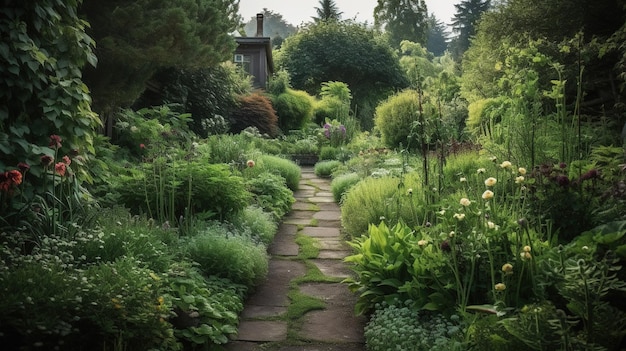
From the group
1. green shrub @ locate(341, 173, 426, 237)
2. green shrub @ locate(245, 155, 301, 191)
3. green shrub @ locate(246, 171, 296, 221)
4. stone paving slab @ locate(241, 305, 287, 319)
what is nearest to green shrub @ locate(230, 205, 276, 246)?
green shrub @ locate(246, 171, 296, 221)

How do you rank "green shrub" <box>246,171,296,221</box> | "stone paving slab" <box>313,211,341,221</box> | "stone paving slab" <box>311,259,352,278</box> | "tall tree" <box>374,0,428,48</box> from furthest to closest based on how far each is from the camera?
"tall tree" <box>374,0,428,48</box> → "stone paving slab" <box>313,211,341,221</box> → "green shrub" <box>246,171,296,221</box> → "stone paving slab" <box>311,259,352,278</box>

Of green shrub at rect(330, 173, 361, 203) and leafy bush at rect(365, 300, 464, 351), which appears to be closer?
leafy bush at rect(365, 300, 464, 351)

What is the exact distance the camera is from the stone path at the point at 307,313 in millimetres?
3117

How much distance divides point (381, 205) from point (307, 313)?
1680mm

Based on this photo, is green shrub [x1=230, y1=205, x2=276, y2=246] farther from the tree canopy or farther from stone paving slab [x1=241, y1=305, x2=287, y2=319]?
Result: the tree canopy

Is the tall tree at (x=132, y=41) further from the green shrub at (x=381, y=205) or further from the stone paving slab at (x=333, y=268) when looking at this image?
the stone paving slab at (x=333, y=268)

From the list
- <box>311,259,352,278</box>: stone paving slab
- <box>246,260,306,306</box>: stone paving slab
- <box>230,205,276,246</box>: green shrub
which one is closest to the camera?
<box>246,260,306,306</box>: stone paving slab

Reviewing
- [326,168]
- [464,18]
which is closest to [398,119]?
[326,168]

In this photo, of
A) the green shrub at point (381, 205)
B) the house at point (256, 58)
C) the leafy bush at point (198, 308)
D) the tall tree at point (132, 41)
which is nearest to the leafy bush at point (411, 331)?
the leafy bush at point (198, 308)

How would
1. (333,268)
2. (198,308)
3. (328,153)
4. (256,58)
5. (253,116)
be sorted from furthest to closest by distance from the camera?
(256,58)
(253,116)
(328,153)
(333,268)
(198,308)

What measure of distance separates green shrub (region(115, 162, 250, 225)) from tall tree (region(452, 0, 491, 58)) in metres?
42.4

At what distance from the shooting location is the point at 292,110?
1568 centimetres

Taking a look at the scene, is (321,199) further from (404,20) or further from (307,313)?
(404,20)

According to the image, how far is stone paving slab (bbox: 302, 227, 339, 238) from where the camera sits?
18.2ft
